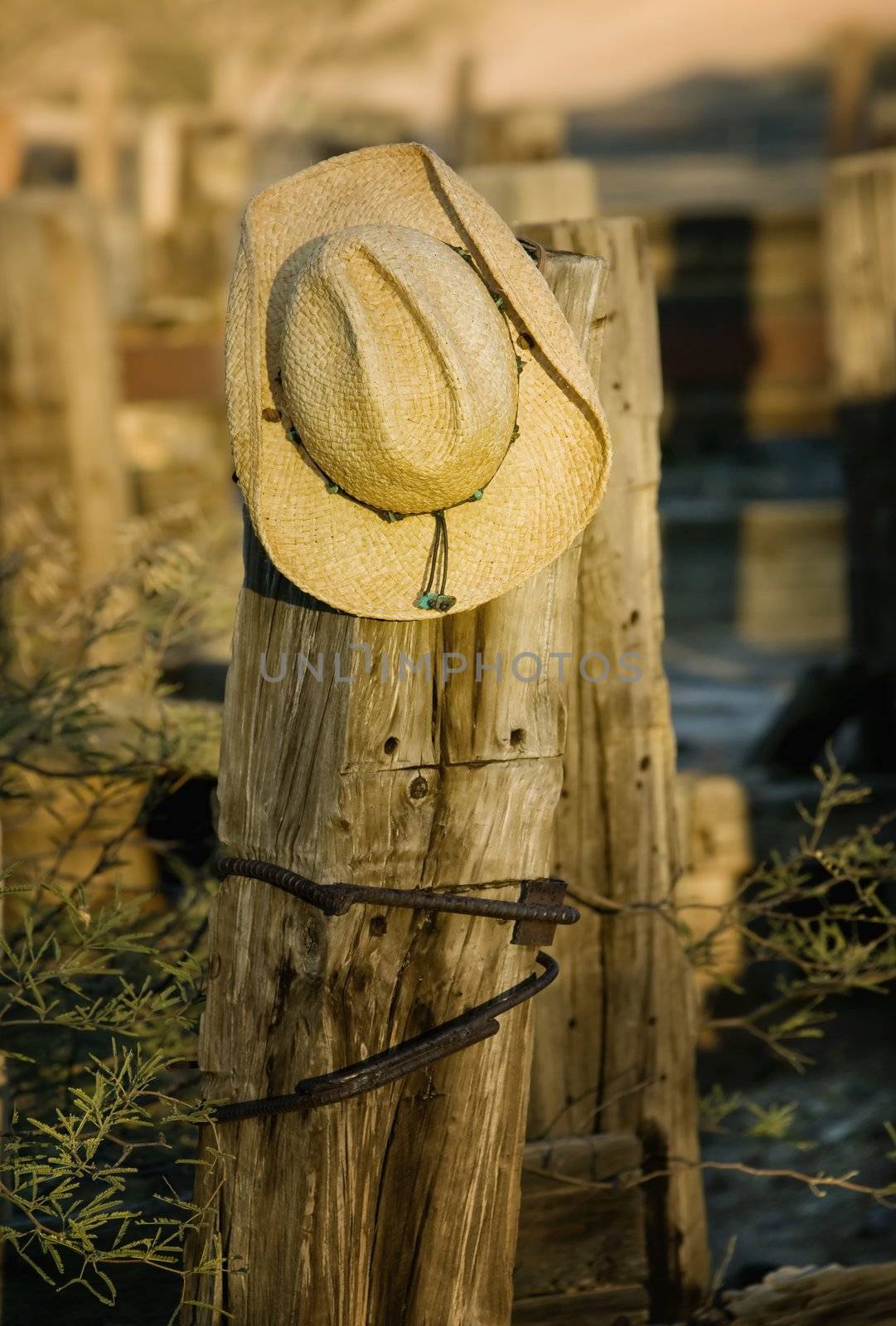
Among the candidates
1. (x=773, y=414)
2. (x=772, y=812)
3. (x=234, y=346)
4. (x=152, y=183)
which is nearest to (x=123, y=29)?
(x=152, y=183)

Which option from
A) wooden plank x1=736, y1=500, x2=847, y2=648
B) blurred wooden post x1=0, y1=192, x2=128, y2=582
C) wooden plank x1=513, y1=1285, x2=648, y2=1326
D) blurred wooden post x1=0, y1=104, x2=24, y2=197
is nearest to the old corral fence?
wooden plank x1=513, y1=1285, x2=648, y2=1326

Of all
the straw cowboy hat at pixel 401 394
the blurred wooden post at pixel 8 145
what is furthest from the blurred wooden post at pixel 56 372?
the blurred wooden post at pixel 8 145

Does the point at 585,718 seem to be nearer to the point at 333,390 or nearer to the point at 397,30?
the point at 333,390

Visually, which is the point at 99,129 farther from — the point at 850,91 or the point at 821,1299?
the point at 821,1299

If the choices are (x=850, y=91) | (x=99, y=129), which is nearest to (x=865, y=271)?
(x=850, y=91)

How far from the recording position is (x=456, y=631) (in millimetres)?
2346

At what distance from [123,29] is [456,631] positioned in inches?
1141

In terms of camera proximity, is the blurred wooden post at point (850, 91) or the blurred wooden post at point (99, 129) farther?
the blurred wooden post at point (99, 129)

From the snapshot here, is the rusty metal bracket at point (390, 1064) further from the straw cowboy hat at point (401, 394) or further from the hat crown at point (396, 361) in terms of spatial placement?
the hat crown at point (396, 361)

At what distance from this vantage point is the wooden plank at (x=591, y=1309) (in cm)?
319

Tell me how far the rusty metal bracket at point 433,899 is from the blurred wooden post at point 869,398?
3.10 meters

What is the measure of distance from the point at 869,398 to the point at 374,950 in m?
3.42

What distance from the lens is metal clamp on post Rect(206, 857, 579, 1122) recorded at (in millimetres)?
2305

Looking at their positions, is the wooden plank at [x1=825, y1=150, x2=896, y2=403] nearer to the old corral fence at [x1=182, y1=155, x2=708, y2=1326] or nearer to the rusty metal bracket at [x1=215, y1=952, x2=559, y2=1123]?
the old corral fence at [x1=182, y1=155, x2=708, y2=1326]
